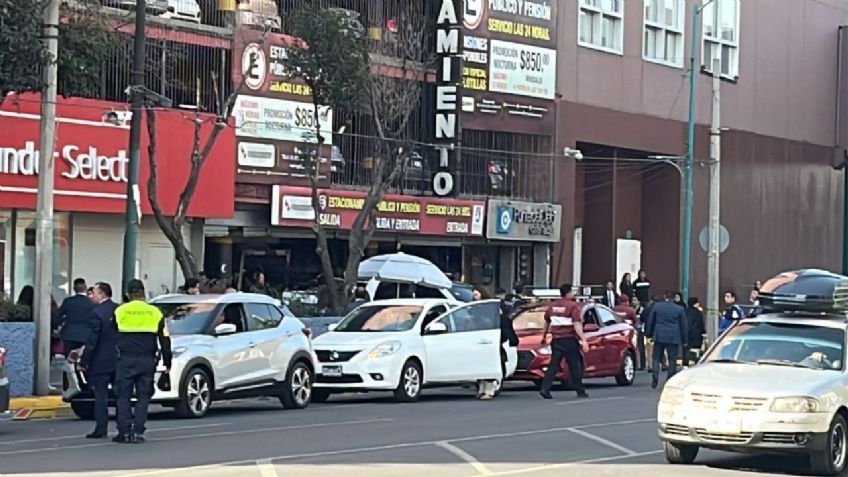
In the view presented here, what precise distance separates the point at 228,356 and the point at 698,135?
30.9 metres

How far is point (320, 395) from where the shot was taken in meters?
24.2

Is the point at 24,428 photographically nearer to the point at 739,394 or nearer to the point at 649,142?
the point at 739,394

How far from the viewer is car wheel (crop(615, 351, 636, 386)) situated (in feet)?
95.9

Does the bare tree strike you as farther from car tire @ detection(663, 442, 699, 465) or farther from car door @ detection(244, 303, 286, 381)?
car tire @ detection(663, 442, 699, 465)

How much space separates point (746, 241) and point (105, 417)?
37.2 metres

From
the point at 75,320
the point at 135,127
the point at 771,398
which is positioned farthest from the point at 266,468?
the point at 135,127

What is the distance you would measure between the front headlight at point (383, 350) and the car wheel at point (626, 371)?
6.89 meters

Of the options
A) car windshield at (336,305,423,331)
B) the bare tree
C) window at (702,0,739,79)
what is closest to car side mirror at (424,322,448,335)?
car windshield at (336,305,423,331)

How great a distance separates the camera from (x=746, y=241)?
170ft

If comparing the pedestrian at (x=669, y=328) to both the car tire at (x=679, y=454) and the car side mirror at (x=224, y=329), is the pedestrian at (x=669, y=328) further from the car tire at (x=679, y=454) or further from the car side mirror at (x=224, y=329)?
the car tire at (x=679, y=454)

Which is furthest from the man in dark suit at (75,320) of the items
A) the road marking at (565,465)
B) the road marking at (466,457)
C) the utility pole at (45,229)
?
the road marking at (565,465)

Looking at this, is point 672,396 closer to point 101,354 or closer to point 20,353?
point 101,354

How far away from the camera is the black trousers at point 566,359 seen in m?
24.6

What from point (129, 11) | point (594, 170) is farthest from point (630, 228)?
point (129, 11)
